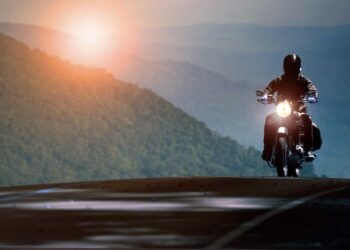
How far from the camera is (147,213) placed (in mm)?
13117

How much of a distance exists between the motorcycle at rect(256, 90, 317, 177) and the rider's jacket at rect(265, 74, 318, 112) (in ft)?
0.52

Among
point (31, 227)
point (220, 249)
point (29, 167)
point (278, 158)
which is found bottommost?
point (220, 249)

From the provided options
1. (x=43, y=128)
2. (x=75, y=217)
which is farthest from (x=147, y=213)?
(x=43, y=128)

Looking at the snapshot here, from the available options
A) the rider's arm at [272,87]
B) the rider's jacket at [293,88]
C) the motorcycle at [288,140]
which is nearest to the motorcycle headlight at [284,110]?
the motorcycle at [288,140]

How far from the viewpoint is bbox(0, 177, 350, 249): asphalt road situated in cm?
1025

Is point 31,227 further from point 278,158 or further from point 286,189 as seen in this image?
point 278,158

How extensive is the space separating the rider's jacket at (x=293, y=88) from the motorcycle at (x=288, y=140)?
16 cm

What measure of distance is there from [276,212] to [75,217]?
2.22 metres

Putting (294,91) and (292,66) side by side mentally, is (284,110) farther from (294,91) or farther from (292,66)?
(292,66)

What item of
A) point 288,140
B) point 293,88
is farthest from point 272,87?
point 288,140

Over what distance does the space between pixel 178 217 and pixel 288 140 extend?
43.2 ft

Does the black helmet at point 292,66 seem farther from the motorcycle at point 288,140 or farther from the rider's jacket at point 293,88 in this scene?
the motorcycle at point 288,140

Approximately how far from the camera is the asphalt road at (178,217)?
1025cm

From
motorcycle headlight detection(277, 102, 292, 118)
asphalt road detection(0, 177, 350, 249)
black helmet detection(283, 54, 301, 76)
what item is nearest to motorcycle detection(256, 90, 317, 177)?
motorcycle headlight detection(277, 102, 292, 118)
